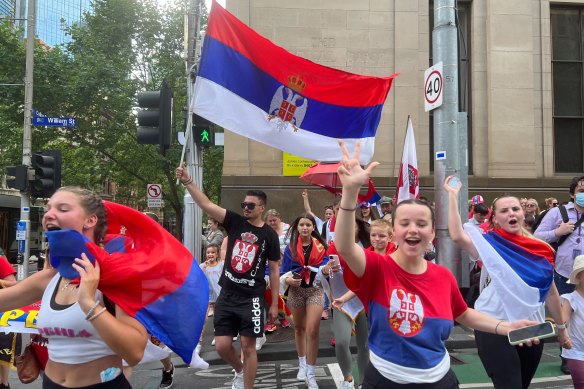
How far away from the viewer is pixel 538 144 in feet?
46.3

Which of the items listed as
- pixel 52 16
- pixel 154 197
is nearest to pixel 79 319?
pixel 154 197

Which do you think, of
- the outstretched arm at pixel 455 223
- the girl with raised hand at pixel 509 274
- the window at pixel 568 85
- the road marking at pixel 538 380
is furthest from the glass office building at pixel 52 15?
the girl with raised hand at pixel 509 274

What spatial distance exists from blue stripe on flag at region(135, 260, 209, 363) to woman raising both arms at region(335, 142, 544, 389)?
79 centimetres

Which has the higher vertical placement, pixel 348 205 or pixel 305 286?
pixel 348 205

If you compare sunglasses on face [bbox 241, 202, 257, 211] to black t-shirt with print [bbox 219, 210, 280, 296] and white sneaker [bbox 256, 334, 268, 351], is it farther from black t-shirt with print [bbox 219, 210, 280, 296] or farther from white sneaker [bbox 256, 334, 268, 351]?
white sneaker [bbox 256, 334, 268, 351]

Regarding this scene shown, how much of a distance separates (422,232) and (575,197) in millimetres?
4511

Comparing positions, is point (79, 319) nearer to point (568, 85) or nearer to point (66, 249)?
point (66, 249)

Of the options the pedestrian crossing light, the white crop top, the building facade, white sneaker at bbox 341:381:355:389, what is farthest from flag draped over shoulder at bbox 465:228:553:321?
the building facade

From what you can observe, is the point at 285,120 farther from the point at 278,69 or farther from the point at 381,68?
the point at 381,68

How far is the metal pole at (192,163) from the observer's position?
8.67 m

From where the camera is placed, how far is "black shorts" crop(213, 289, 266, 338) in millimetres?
5270

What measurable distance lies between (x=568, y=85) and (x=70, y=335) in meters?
15.6

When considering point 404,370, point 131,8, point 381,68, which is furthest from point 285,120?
point 131,8

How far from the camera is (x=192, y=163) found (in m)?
8.66
